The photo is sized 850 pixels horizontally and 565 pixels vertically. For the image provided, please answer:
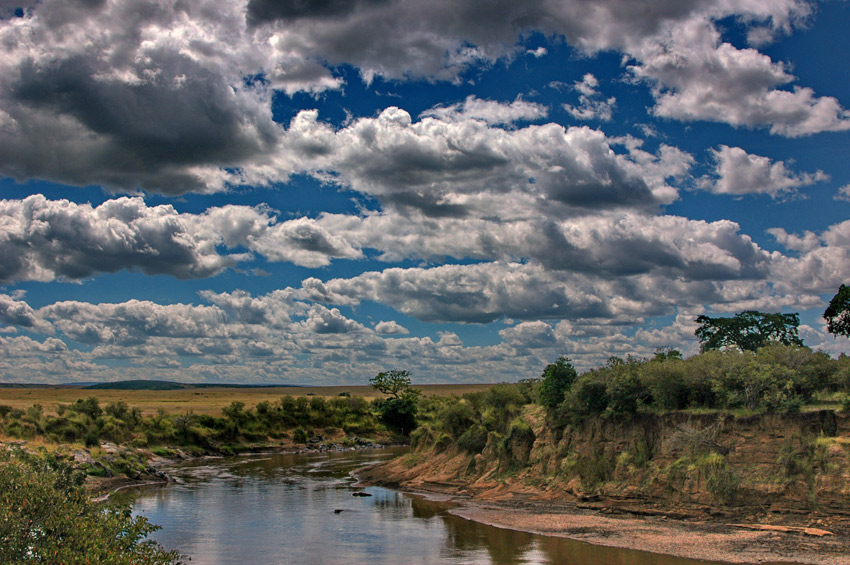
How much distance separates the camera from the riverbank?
2984 centimetres

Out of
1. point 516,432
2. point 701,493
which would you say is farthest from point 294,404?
point 701,493

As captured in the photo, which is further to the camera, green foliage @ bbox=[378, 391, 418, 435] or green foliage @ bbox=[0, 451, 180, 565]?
green foliage @ bbox=[378, 391, 418, 435]

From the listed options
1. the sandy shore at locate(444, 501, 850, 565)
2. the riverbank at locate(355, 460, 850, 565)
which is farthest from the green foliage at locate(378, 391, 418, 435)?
the sandy shore at locate(444, 501, 850, 565)

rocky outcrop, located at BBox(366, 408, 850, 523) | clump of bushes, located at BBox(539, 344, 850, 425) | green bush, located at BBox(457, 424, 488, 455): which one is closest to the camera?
rocky outcrop, located at BBox(366, 408, 850, 523)

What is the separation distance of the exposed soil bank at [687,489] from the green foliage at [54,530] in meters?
24.9

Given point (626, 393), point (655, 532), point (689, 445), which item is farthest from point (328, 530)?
point (689, 445)

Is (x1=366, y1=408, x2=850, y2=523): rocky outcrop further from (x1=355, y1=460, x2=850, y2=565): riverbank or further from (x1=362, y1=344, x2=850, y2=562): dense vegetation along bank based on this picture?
(x1=355, y1=460, x2=850, y2=565): riverbank

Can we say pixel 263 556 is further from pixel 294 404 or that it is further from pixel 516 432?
pixel 294 404

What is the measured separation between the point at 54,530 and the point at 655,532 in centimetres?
2970

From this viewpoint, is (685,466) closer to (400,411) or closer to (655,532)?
(655,532)

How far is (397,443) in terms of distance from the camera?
10788cm

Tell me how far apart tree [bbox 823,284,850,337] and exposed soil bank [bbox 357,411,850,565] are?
32.4 metres

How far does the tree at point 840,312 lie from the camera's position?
61.0 metres

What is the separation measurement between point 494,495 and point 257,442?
6030 centimetres
